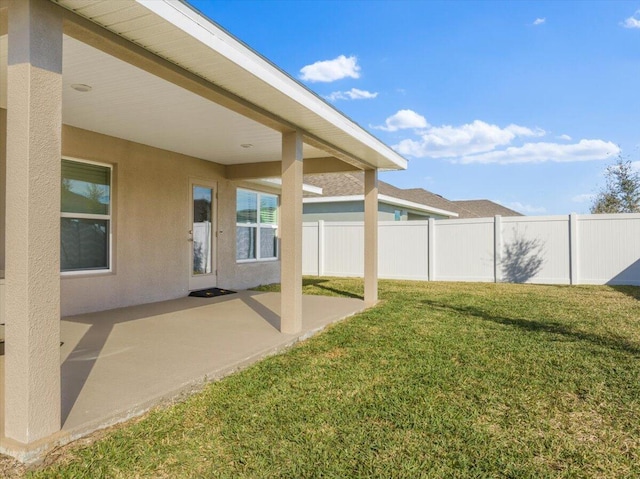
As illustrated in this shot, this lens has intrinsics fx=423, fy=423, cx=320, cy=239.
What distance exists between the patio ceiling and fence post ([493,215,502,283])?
634cm

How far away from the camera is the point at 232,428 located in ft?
9.77

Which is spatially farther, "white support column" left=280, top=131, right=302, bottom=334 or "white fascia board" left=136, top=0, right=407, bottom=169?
"white support column" left=280, top=131, right=302, bottom=334

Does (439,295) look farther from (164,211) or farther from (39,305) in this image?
(39,305)

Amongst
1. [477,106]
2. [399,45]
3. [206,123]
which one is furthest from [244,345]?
[477,106]

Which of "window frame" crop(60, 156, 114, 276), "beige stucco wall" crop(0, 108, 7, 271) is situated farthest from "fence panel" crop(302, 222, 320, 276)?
"beige stucco wall" crop(0, 108, 7, 271)

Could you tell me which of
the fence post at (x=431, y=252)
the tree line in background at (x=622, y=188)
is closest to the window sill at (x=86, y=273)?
the fence post at (x=431, y=252)

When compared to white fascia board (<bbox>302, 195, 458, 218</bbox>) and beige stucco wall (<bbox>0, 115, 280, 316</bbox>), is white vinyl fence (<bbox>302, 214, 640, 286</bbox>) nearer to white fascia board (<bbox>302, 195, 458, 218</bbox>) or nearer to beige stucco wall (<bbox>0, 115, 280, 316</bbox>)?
white fascia board (<bbox>302, 195, 458, 218</bbox>)

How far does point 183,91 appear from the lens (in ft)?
15.4

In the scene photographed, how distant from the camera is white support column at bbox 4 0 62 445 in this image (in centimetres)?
243

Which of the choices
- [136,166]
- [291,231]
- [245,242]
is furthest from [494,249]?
[136,166]

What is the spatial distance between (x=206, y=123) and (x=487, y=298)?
7.01 m

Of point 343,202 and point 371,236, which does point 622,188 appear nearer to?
point 343,202

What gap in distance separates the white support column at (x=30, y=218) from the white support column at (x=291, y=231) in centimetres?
309

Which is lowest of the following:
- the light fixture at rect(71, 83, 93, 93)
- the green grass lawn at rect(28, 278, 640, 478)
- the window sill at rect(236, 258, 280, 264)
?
the green grass lawn at rect(28, 278, 640, 478)
